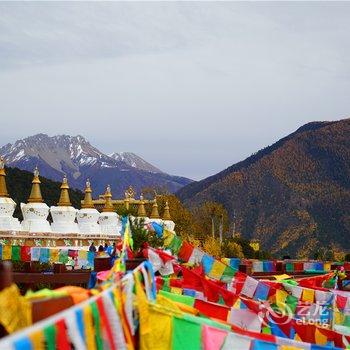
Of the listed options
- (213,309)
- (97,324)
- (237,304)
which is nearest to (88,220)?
(237,304)

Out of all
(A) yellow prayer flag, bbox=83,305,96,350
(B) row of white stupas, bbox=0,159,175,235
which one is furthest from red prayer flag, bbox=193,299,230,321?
(B) row of white stupas, bbox=0,159,175,235

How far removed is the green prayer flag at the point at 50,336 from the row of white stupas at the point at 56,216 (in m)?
23.5

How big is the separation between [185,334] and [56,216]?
25.8 meters

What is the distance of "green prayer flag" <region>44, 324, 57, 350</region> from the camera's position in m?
3.34

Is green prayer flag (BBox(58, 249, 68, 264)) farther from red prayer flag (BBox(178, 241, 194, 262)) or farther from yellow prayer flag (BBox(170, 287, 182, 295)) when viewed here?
yellow prayer flag (BBox(170, 287, 182, 295))

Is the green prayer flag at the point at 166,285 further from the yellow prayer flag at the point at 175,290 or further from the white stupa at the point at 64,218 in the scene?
the white stupa at the point at 64,218

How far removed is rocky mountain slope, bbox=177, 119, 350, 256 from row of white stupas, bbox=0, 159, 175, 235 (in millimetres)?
52217

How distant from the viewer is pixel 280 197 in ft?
333

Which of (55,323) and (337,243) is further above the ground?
(55,323)

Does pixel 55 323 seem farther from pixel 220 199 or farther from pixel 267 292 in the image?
pixel 220 199

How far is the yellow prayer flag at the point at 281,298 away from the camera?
9443mm

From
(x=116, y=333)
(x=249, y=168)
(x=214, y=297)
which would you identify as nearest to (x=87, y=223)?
(x=214, y=297)

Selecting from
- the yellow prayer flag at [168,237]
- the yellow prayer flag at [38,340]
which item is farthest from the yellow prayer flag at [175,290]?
the yellow prayer flag at [38,340]

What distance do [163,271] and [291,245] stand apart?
78467mm
